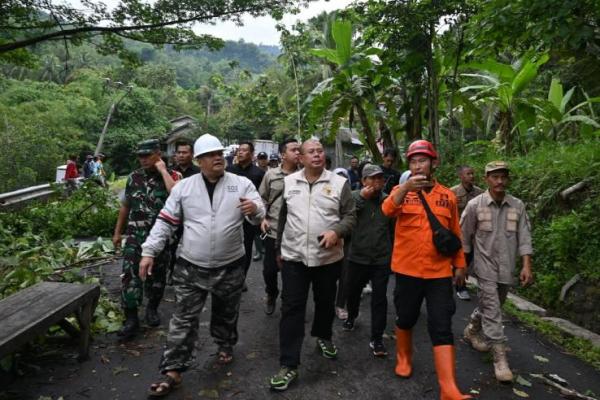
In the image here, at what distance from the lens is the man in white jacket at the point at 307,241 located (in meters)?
3.50

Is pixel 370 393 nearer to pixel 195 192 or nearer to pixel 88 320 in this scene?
pixel 195 192

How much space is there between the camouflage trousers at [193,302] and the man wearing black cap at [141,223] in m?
1.08

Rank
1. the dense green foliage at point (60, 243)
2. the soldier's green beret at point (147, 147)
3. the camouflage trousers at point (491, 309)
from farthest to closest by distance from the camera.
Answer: the dense green foliage at point (60, 243) < the soldier's green beret at point (147, 147) < the camouflage trousers at point (491, 309)

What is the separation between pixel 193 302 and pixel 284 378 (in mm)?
951

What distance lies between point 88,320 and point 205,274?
1357mm

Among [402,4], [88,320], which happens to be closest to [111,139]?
[402,4]

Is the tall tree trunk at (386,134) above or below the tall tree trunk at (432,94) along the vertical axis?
below

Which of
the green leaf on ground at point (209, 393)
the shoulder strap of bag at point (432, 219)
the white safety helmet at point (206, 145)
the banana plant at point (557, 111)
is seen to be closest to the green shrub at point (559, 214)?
the banana plant at point (557, 111)

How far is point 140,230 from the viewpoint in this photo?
456 centimetres

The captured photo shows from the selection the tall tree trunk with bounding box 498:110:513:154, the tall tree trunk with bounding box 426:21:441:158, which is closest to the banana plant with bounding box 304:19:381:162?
the tall tree trunk with bounding box 426:21:441:158

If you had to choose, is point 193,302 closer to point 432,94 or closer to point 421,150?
point 421,150

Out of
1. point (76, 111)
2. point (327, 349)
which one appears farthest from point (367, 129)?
point (76, 111)

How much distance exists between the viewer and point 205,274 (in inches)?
139

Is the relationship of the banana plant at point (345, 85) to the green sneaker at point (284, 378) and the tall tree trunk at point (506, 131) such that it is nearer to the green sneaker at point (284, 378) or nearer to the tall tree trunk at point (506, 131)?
the tall tree trunk at point (506, 131)
